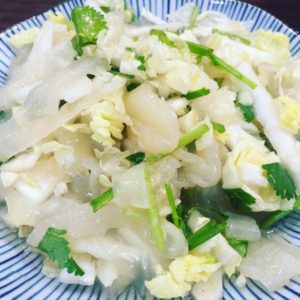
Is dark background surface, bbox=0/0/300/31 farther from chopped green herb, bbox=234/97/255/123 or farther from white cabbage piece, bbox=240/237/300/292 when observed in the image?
white cabbage piece, bbox=240/237/300/292

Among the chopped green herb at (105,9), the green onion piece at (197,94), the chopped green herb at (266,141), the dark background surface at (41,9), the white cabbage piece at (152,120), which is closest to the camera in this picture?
the white cabbage piece at (152,120)

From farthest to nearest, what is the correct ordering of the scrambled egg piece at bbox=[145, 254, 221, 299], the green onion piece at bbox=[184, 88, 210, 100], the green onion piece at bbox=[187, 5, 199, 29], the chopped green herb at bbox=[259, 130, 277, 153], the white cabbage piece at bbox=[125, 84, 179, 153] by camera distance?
the green onion piece at bbox=[187, 5, 199, 29], the chopped green herb at bbox=[259, 130, 277, 153], the green onion piece at bbox=[184, 88, 210, 100], the white cabbage piece at bbox=[125, 84, 179, 153], the scrambled egg piece at bbox=[145, 254, 221, 299]

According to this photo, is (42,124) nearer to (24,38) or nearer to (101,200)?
(101,200)

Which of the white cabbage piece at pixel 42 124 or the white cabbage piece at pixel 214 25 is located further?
the white cabbage piece at pixel 214 25

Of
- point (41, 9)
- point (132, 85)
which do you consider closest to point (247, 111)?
point (132, 85)

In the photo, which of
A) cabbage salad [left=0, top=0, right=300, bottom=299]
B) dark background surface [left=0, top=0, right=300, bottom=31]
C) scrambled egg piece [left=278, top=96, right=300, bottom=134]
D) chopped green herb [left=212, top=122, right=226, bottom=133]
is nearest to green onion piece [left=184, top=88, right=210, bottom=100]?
cabbage salad [left=0, top=0, right=300, bottom=299]

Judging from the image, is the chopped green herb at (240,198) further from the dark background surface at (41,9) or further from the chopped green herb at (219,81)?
the dark background surface at (41,9)

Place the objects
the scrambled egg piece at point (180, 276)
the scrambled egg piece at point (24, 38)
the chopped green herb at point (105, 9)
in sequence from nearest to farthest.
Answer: the scrambled egg piece at point (180, 276) → the chopped green herb at point (105, 9) → the scrambled egg piece at point (24, 38)

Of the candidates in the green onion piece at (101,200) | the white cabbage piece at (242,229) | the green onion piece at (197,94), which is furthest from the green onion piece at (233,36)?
the green onion piece at (101,200)

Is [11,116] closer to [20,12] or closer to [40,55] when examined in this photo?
[40,55]
